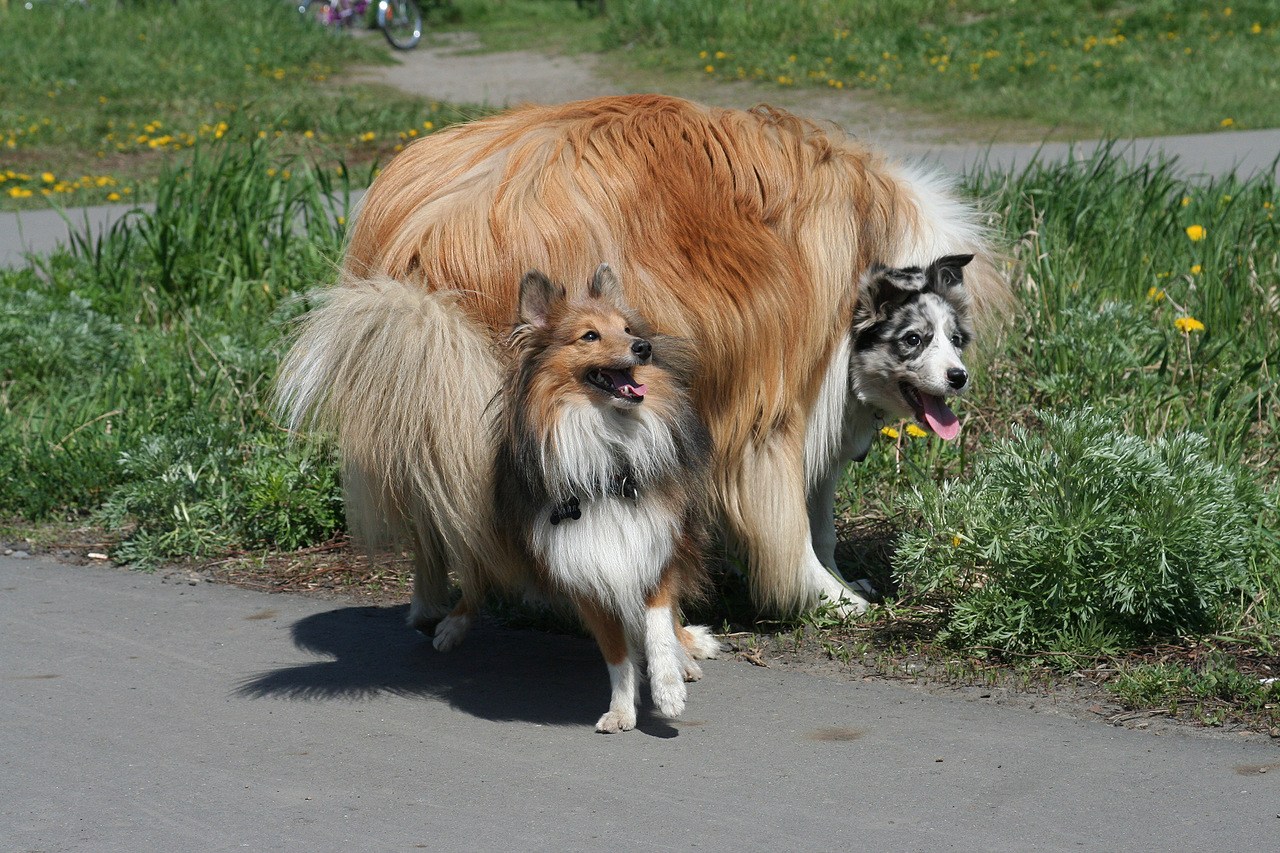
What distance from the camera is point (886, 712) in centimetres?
341

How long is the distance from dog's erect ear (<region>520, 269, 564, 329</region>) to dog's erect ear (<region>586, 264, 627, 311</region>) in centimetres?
10

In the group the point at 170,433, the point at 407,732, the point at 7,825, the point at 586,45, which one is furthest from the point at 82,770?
the point at 586,45

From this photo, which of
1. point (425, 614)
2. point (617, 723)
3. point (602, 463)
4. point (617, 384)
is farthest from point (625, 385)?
point (425, 614)

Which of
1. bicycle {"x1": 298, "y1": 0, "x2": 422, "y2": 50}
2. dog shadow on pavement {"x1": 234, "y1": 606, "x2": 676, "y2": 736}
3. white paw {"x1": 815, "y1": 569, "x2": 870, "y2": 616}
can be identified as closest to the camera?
dog shadow on pavement {"x1": 234, "y1": 606, "x2": 676, "y2": 736}

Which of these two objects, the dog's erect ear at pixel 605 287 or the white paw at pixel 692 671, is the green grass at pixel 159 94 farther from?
the white paw at pixel 692 671

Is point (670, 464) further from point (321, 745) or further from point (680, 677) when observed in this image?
point (321, 745)

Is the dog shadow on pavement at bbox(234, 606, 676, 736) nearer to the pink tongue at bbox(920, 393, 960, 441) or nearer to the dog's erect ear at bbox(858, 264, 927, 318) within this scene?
the pink tongue at bbox(920, 393, 960, 441)

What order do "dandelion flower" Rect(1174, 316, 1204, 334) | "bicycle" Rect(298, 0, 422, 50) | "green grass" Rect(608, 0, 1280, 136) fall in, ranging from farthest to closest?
"bicycle" Rect(298, 0, 422, 50)
"green grass" Rect(608, 0, 1280, 136)
"dandelion flower" Rect(1174, 316, 1204, 334)

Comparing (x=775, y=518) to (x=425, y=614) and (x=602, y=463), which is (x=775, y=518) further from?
(x=425, y=614)

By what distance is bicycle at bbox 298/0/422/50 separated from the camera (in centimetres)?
2077

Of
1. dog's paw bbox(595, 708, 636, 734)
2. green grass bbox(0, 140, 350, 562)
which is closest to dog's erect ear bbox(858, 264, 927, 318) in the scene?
dog's paw bbox(595, 708, 636, 734)

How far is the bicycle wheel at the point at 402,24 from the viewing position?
823 inches

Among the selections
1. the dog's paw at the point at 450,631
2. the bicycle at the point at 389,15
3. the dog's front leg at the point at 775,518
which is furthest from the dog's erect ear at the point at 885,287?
the bicycle at the point at 389,15

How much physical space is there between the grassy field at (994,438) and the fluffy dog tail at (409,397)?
4.52ft
